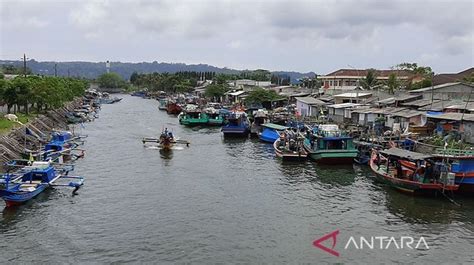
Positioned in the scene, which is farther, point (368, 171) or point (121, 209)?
point (368, 171)

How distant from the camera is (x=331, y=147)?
38219mm

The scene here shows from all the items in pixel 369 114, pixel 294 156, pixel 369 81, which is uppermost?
pixel 369 81

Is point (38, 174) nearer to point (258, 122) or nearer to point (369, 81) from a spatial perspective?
point (258, 122)

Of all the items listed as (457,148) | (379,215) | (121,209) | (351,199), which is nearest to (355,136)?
(457,148)

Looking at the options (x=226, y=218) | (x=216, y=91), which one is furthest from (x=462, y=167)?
(x=216, y=91)

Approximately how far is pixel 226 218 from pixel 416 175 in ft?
41.1

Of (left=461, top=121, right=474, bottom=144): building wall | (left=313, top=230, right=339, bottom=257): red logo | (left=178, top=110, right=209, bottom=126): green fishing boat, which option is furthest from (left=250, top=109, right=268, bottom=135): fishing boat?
(left=313, top=230, right=339, bottom=257): red logo

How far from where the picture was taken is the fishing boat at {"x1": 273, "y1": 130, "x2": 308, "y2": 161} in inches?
1553

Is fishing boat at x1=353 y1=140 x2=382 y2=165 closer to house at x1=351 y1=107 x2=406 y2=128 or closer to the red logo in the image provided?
house at x1=351 y1=107 x2=406 y2=128

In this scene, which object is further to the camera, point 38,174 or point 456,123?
point 456,123

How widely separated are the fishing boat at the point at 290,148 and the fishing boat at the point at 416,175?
9369 millimetres

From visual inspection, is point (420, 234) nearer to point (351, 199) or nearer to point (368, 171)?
point (351, 199)

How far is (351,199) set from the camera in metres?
28.1

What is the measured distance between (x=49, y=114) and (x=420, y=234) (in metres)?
54.4
